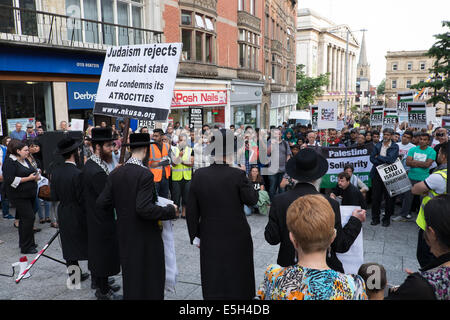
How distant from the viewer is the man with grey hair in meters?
7.16

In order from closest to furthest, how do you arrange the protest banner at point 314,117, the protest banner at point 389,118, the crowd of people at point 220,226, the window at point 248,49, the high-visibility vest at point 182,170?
1. the crowd of people at point 220,226
2. the high-visibility vest at point 182,170
3. the protest banner at point 389,118
4. the protest banner at point 314,117
5. the window at point 248,49

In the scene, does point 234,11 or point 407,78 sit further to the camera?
point 407,78

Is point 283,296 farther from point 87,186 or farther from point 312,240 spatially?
point 87,186

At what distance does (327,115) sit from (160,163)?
6.36 m

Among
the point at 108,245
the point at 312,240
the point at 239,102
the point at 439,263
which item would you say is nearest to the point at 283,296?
the point at 312,240

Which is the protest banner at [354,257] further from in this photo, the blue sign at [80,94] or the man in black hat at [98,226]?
the blue sign at [80,94]

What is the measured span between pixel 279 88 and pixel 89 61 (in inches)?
957

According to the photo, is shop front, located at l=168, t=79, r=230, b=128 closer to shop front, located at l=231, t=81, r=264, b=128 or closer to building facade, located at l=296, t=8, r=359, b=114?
shop front, located at l=231, t=81, r=264, b=128

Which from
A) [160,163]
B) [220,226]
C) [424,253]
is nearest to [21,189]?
[160,163]

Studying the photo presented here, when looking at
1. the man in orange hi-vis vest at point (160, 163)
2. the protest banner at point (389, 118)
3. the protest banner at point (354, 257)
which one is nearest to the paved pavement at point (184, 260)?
the man in orange hi-vis vest at point (160, 163)

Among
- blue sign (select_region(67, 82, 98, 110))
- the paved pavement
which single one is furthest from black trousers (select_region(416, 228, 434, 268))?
blue sign (select_region(67, 82, 98, 110))

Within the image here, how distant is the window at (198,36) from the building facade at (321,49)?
133ft

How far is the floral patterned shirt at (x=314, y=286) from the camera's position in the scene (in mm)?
1677
